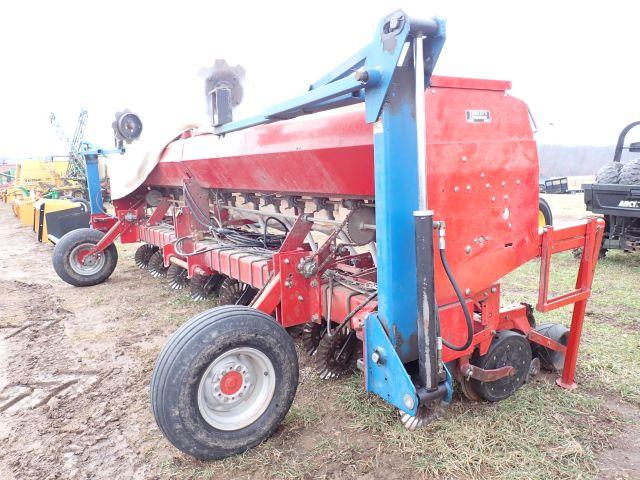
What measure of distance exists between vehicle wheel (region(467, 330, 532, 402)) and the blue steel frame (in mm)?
551

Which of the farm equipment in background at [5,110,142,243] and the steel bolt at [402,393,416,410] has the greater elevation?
the farm equipment in background at [5,110,142,243]

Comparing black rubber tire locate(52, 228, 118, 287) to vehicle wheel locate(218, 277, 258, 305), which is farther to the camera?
black rubber tire locate(52, 228, 118, 287)

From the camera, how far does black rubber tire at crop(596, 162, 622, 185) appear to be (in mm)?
6520

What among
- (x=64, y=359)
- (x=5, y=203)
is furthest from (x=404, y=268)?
(x=5, y=203)

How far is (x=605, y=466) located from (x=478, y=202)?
1.34 metres

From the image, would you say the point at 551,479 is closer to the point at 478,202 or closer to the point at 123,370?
the point at 478,202

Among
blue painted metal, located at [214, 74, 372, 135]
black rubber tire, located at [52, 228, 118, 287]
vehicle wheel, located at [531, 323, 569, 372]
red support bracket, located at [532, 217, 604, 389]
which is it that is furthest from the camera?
black rubber tire, located at [52, 228, 118, 287]

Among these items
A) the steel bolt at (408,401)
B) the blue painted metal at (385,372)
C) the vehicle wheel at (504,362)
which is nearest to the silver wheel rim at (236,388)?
the blue painted metal at (385,372)

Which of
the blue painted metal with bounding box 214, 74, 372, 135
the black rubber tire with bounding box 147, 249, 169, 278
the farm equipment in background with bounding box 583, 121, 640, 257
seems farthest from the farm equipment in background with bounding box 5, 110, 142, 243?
the farm equipment in background with bounding box 583, 121, 640, 257

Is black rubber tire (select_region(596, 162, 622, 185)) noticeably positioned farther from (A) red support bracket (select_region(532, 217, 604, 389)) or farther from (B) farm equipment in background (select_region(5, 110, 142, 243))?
(B) farm equipment in background (select_region(5, 110, 142, 243))

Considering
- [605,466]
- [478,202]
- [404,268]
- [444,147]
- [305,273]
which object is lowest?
[605,466]

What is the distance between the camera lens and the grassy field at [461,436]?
7.30 ft

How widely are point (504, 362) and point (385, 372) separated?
0.89 meters

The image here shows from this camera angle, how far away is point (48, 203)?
8.85 m
